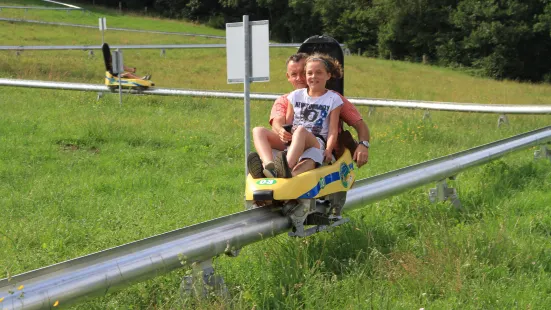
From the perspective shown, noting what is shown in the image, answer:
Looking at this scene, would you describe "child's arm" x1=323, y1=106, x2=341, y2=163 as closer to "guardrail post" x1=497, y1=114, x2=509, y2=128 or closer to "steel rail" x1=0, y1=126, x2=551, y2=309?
"steel rail" x1=0, y1=126, x2=551, y2=309

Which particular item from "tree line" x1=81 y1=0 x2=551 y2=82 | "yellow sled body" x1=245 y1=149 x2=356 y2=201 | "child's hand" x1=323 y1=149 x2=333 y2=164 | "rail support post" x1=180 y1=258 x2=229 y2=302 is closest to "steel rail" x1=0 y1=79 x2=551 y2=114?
"child's hand" x1=323 y1=149 x2=333 y2=164

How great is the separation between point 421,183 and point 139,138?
6152mm

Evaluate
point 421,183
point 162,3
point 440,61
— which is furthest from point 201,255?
point 162,3

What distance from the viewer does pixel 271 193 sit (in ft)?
14.6

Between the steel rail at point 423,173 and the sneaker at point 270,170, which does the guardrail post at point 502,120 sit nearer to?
the steel rail at point 423,173

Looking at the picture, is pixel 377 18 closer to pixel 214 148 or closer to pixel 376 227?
pixel 214 148

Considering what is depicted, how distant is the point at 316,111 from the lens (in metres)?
5.16

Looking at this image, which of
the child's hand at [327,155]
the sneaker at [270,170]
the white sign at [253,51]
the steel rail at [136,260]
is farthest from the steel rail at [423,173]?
the white sign at [253,51]

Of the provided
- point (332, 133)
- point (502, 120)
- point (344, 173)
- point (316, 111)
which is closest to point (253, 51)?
point (316, 111)

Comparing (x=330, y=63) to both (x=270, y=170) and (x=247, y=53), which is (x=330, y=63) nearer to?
(x=270, y=170)

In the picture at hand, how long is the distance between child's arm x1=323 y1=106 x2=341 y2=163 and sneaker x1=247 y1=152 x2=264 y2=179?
0.60 metres

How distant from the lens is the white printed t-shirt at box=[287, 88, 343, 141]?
5.14 m

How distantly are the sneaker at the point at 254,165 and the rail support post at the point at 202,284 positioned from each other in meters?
0.88

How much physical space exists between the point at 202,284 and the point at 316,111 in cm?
190
